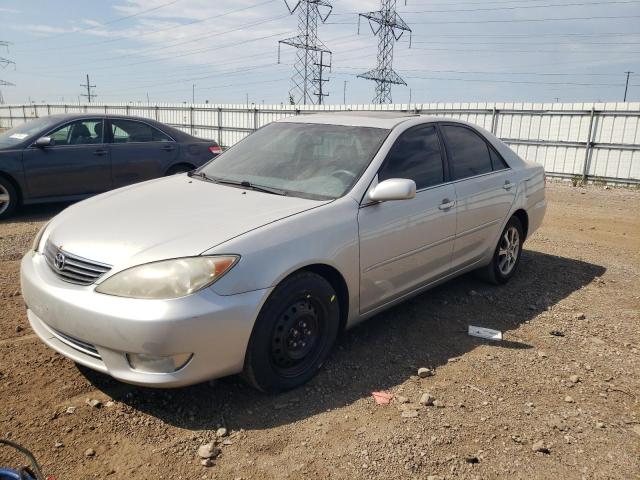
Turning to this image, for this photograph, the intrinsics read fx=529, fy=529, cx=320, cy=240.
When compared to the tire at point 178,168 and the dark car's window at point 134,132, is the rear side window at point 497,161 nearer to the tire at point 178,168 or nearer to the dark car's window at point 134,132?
the tire at point 178,168

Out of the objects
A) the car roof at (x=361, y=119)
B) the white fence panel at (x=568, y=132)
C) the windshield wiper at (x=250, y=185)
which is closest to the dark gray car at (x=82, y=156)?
the white fence panel at (x=568, y=132)

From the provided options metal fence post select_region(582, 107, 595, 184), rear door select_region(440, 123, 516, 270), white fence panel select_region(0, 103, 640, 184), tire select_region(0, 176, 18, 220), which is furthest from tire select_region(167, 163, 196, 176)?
metal fence post select_region(582, 107, 595, 184)

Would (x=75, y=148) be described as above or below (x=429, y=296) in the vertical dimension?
above

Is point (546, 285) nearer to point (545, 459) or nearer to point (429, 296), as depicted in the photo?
point (429, 296)

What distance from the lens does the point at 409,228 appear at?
3766 millimetres

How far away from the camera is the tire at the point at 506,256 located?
16.6ft

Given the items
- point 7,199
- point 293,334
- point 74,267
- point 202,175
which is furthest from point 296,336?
point 7,199

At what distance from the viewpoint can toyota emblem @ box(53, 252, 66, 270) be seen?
294 centimetres

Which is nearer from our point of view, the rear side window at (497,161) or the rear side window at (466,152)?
the rear side window at (466,152)

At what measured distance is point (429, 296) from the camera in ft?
16.0

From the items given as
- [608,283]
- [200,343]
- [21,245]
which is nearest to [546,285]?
[608,283]

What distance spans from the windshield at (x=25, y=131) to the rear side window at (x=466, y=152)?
6.03 metres

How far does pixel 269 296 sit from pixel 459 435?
1256 millimetres

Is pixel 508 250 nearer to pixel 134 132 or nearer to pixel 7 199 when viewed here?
pixel 134 132
